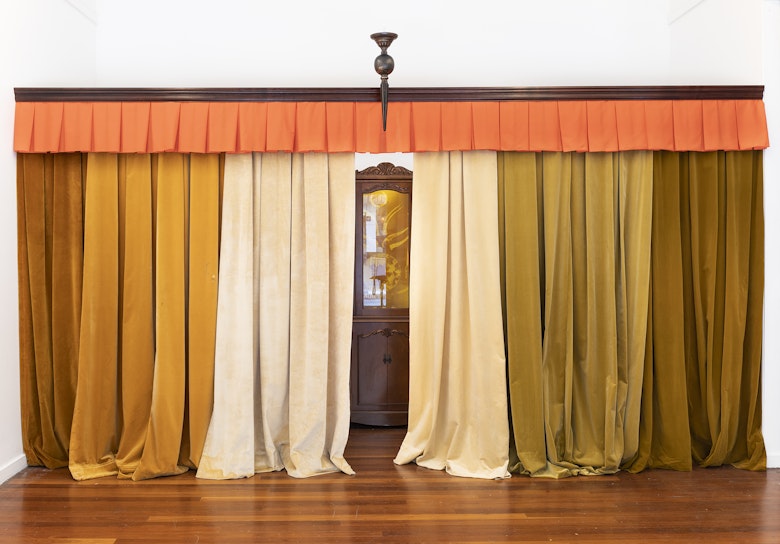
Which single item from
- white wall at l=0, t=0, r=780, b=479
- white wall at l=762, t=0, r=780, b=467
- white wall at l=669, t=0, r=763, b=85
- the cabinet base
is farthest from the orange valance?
the cabinet base

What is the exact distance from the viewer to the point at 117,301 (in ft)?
13.9

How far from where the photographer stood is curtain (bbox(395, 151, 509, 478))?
423 cm

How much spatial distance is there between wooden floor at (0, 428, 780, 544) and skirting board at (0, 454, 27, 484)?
0.14 feet

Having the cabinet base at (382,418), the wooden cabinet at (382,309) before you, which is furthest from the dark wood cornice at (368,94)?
the cabinet base at (382,418)

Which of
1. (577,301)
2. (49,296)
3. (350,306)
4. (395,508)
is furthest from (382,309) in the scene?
(49,296)

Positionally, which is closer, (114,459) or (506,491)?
(506,491)

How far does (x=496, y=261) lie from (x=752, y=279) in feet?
5.34

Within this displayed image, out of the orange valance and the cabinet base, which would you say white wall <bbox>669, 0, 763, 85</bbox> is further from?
the cabinet base

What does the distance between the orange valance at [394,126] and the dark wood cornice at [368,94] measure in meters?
0.04

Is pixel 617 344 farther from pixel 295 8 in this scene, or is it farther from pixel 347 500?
pixel 295 8

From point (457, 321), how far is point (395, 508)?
121 cm

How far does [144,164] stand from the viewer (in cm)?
423

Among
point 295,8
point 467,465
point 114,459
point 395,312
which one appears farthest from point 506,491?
point 295,8

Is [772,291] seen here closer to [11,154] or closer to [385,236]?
[385,236]
